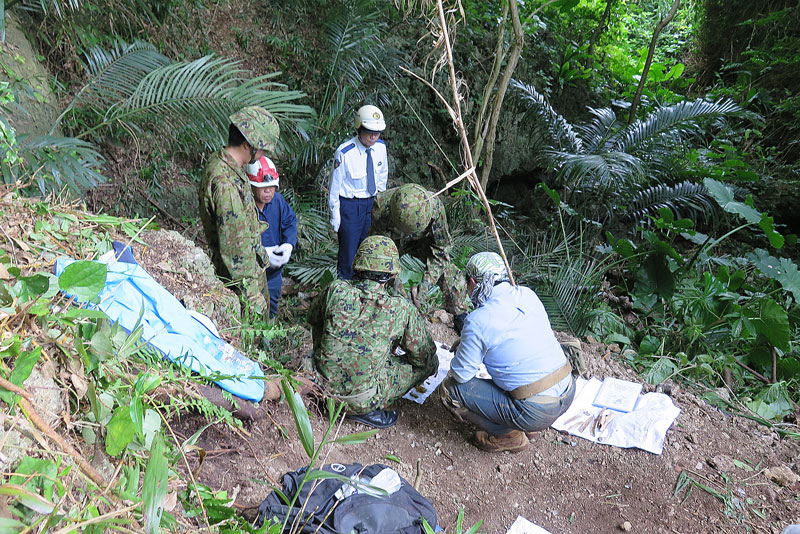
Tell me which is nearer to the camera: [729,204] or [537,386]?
[537,386]

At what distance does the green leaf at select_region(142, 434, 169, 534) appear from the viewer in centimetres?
113

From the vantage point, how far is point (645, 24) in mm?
10758

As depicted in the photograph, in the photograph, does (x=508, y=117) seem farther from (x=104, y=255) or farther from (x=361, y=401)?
(x=104, y=255)

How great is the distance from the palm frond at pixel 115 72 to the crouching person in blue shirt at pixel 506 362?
3282 mm

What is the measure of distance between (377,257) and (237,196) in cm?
93

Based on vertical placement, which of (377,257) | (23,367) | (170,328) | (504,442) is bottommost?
(504,442)

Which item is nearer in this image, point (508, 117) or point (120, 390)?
point (120, 390)

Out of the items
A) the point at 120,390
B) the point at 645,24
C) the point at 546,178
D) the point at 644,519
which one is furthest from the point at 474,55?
the point at 120,390

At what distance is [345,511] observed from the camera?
6.46ft

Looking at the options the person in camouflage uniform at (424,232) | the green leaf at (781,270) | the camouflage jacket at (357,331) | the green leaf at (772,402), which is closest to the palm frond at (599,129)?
the green leaf at (781,270)

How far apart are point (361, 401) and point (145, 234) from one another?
5.13 ft

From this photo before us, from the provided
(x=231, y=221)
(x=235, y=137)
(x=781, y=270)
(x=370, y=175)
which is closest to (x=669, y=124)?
(x=781, y=270)

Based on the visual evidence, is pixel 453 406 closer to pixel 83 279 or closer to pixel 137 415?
pixel 137 415

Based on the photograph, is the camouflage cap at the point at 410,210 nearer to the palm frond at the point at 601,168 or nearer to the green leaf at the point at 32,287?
the palm frond at the point at 601,168
